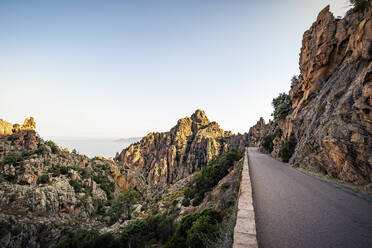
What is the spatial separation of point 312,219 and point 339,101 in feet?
38.5

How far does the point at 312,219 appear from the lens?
447cm

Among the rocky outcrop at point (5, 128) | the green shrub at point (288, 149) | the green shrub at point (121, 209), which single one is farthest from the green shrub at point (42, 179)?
the green shrub at point (288, 149)

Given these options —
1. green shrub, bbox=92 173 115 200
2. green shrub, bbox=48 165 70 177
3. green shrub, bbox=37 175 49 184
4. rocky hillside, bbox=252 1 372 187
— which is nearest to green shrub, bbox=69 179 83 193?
green shrub, bbox=48 165 70 177

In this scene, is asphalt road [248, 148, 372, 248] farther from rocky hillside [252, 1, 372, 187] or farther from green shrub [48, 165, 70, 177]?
green shrub [48, 165, 70, 177]

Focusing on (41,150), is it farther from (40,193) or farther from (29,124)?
(40,193)

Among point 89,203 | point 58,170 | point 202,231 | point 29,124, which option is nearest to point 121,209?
point 89,203

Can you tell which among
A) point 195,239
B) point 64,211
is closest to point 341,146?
point 195,239

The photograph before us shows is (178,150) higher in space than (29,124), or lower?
lower

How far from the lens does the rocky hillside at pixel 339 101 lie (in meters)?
8.03

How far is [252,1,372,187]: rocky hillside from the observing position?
803cm

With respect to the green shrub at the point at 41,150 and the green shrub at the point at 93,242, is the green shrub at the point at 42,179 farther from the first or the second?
the green shrub at the point at 93,242

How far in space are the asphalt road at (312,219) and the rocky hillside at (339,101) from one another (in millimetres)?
2946

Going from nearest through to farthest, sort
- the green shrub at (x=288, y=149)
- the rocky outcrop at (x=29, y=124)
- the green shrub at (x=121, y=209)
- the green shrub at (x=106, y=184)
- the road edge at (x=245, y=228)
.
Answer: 1. the road edge at (x=245, y=228)
2. the green shrub at (x=288, y=149)
3. the green shrub at (x=121, y=209)
4. the rocky outcrop at (x=29, y=124)
5. the green shrub at (x=106, y=184)

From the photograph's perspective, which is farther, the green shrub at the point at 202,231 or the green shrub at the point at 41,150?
the green shrub at the point at 41,150
